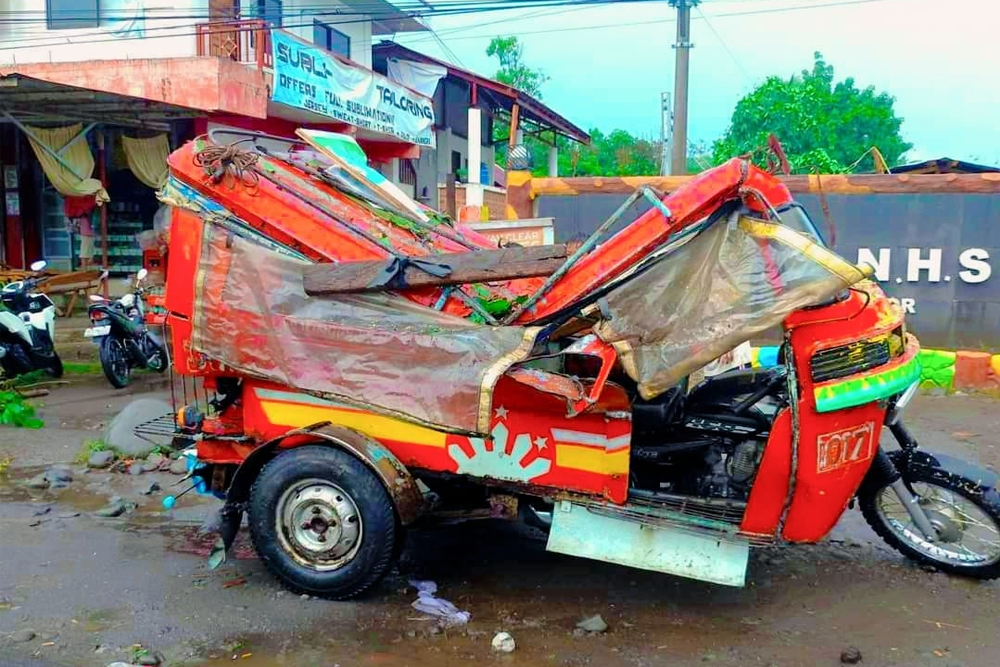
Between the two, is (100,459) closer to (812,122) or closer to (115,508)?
(115,508)

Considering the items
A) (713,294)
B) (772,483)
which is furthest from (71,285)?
(772,483)

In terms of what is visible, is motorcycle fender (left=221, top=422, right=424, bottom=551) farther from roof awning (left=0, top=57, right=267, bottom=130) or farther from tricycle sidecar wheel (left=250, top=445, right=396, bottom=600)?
roof awning (left=0, top=57, right=267, bottom=130)

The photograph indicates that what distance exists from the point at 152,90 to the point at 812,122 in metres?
22.4

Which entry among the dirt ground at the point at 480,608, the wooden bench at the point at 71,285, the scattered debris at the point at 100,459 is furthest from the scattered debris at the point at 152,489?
the wooden bench at the point at 71,285

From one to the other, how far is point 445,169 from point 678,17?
11.3 meters

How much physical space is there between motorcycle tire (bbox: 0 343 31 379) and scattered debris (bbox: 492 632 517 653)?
7.25 metres

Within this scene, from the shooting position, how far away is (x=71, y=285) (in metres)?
12.7

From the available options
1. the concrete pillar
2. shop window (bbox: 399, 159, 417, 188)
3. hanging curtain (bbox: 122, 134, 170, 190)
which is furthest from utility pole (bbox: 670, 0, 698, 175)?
shop window (bbox: 399, 159, 417, 188)

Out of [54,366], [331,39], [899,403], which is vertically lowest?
[54,366]

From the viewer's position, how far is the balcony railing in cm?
1410

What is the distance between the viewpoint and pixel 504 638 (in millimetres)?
3889

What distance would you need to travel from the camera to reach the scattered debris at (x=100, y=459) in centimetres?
673

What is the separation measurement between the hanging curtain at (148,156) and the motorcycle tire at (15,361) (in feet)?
20.5

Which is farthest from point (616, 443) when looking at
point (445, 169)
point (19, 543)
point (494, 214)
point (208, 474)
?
point (445, 169)
